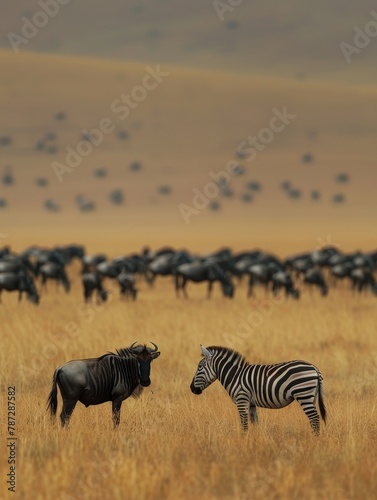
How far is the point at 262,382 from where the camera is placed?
9.14 metres

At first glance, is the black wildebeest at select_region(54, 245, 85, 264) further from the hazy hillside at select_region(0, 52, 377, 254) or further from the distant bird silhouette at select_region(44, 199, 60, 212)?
the distant bird silhouette at select_region(44, 199, 60, 212)

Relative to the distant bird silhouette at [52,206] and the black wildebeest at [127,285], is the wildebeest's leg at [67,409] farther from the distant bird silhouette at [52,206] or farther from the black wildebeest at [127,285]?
the distant bird silhouette at [52,206]

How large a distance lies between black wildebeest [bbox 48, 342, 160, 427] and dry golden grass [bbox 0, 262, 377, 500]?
0.36m

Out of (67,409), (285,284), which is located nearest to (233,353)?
(67,409)

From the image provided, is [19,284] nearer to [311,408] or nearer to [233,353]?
[233,353]

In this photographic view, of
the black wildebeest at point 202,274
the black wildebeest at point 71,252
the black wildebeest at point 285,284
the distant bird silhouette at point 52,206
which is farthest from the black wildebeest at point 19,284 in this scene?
the distant bird silhouette at point 52,206

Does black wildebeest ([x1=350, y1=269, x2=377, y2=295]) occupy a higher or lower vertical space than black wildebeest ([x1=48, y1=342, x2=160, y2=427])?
higher

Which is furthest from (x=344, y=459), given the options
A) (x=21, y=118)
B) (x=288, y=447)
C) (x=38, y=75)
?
(x=38, y=75)

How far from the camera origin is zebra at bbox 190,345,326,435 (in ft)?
29.3

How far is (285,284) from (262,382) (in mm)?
22037

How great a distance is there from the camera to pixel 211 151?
11144 cm

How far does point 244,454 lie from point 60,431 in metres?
1.96

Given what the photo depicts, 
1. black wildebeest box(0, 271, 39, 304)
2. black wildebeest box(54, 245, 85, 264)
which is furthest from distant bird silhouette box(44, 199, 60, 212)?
black wildebeest box(0, 271, 39, 304)

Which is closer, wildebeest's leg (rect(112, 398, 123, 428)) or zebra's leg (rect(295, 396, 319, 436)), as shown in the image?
zebra's leg (rect(295, 396, 319, 436))
